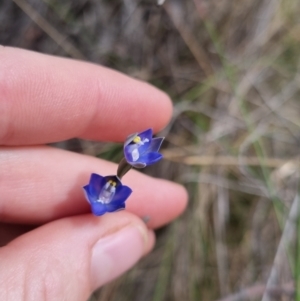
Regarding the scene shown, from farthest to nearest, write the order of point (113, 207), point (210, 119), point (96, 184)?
point (210, 119) → point (96, 184) → point (113, 207)

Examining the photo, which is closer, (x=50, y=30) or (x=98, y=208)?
(x=98, y=208)

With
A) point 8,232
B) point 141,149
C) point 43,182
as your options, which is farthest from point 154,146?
point 8,232

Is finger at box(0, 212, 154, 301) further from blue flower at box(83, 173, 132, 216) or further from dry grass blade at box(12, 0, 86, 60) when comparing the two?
dry grass blade at box(12, 0, 86, 60)

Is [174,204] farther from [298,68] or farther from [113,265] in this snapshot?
[298,68]

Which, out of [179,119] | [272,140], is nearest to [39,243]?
[179,119]

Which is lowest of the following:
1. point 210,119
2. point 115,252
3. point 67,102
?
point 115,252

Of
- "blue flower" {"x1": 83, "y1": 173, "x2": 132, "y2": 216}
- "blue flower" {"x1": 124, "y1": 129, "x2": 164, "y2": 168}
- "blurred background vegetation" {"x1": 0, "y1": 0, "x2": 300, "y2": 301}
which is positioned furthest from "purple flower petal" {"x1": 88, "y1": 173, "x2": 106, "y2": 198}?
"blurred background vegetation" {"x1": 0, "y1": 0, "x2": 300, "y2": 301}

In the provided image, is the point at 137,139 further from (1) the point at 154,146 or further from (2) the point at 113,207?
(2) the point at 113,207
